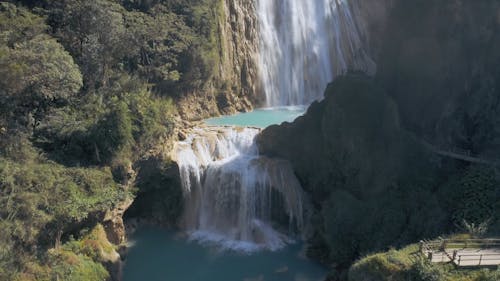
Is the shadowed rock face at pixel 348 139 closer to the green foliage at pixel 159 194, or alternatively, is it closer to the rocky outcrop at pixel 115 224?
the green foliage at pixel 159 194

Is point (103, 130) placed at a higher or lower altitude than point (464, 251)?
higher

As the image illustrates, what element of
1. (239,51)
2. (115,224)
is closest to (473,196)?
(115,224)

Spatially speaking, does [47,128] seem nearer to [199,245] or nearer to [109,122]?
[109,122]

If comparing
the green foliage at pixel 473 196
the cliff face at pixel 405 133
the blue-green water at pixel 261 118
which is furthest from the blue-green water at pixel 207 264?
the blue-green water at pixel 261 118

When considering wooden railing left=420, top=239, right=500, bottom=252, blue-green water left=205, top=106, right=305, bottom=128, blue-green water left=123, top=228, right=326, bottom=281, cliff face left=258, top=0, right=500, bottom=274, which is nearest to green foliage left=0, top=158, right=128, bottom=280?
blue-green water left=123, top=228, right=326, bottom=281

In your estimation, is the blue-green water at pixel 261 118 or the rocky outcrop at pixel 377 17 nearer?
the rocky outcrop at pixel 377 17

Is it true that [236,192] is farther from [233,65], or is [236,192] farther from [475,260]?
[233,65]
